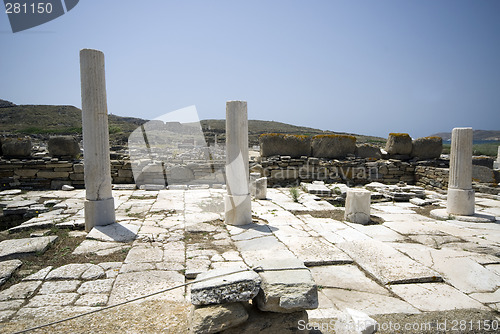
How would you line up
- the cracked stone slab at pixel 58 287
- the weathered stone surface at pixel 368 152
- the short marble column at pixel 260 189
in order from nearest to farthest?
1. the cracked stone slab at pixel 58 287
2. the short marble column at pixel 260 189
3. the weathered stone surface at pixel 368 152

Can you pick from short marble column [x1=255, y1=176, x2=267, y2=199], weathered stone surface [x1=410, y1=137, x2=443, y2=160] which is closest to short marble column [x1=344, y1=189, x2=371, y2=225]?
short marble column [x1=255, y1=176, x2=267, y2=199]

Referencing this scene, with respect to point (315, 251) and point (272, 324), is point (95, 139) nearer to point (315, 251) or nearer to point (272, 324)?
point (315, 251)

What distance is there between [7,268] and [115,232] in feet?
5.00

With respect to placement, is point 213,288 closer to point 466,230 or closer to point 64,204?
point 466,230

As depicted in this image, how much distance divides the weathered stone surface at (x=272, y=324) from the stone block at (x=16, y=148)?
1004 cm

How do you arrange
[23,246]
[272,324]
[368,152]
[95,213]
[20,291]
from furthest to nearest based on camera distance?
[368,152]
[95,213]
[23,246]
[20,291]
[272,324]

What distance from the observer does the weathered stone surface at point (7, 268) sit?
335 cm

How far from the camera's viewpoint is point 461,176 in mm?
6648

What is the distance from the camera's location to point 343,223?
5969mm

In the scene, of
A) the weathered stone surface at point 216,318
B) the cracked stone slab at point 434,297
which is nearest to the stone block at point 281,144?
the cracked stone slab at point 434,297

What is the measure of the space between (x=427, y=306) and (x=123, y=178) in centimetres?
905

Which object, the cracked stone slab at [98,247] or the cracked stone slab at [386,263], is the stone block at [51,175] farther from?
the cracked stone slab at [386,263]

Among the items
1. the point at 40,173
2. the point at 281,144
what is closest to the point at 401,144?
the point at 281,144

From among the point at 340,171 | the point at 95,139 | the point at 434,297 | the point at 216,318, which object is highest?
the point at 95,139
